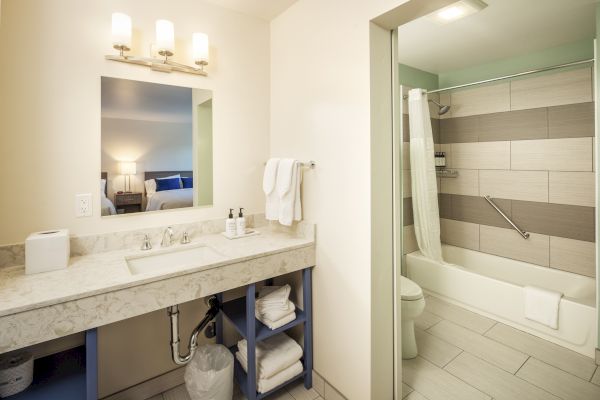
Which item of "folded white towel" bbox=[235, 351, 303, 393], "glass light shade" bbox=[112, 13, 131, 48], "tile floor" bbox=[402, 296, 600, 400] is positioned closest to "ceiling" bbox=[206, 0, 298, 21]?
"glass light shade" bbox=[112, 13, 131, 48]

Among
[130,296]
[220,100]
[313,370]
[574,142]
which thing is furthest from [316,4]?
[574,142]

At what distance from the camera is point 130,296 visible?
1227 mm

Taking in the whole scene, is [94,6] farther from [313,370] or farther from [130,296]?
[313,370]

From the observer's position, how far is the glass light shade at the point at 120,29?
1.53 meters

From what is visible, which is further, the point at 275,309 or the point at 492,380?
the point at 492,380

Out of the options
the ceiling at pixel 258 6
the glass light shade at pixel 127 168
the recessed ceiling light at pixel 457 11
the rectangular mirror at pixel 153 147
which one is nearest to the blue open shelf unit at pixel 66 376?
the rectangular mirror at pixel 153 147

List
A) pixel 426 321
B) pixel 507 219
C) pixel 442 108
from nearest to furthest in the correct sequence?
1. pixel 426 321
2. pixel 507 219
3. pixel 442 108

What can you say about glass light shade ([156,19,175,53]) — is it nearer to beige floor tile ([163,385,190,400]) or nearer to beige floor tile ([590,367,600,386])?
beige floor tile ([163,385,190,400])

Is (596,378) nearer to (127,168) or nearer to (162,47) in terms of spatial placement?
(127,168)

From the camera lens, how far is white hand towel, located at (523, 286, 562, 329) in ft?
7.21

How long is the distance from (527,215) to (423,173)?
1.07 m

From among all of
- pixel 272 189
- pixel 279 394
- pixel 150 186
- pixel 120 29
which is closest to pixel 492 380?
pixel 279 394

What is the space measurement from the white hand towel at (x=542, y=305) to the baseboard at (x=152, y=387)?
255cm

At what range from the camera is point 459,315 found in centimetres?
267
